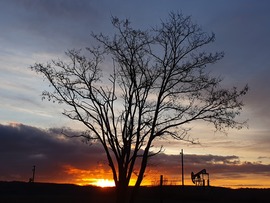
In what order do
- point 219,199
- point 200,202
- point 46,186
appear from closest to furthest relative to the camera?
point 200,202 → point 219,199 → point 46,186

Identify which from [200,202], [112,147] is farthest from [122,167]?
[200,202]

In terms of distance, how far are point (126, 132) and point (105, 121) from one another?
4.45 feet

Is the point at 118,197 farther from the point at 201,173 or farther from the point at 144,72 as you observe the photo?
the point at 201,173

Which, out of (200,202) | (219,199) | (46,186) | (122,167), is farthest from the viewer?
(46,186)

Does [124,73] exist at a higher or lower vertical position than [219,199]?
higher

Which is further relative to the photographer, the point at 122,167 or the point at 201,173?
the point at 201,173

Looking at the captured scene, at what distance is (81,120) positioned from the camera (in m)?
22.9

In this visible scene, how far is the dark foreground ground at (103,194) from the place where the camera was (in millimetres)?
41531

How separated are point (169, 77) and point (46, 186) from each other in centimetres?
3673

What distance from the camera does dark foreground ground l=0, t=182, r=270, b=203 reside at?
41531mm

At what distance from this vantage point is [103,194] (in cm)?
4638

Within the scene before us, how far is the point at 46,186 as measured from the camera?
179ft

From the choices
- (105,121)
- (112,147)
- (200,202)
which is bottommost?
(200,202)

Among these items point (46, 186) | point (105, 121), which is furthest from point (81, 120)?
point (46, 186)
